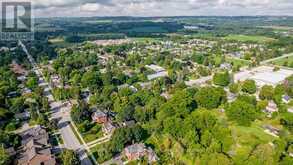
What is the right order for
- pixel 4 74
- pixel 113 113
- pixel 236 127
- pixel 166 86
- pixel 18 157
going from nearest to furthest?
pixel 18 157, pixel 236 127, pixel 113 113, pixel 166 86, pixel 4 74

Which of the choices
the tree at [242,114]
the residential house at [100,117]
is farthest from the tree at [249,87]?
the residential house at [100,117]

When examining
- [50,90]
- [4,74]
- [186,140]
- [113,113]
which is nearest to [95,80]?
[50,90]

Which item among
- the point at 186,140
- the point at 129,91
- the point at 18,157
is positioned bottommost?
the point at 18,157

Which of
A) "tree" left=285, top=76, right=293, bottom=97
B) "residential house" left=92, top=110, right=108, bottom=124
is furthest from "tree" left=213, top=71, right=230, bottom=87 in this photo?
"residential house" left=92, top=110, right=108, bottom=124

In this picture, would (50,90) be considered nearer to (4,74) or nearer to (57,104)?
(57,104)

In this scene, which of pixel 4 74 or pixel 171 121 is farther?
pixel 4 74

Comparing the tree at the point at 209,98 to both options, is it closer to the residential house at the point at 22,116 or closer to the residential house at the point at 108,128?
the residential house at the point at 108,128
